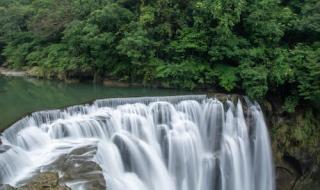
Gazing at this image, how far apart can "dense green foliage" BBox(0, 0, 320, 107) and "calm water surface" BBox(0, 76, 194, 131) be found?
1182mm

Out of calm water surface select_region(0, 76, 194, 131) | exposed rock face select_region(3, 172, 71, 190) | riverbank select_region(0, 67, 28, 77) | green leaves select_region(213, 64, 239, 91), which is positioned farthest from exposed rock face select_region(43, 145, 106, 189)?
riverbank select_region(0, 67, 28, 77)

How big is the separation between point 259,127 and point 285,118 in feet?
4.36

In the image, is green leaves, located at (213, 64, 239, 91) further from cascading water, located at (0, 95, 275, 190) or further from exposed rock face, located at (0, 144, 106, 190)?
exposed rock face, located at (0, 144, 106, 190)

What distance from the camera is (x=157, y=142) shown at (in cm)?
1297

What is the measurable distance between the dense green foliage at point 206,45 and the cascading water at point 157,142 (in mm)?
2229

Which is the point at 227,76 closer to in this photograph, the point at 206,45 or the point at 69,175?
the point at 206,45

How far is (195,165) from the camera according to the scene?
13203 mm

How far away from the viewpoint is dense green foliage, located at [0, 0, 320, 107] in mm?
15648

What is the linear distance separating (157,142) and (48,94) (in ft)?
22.5

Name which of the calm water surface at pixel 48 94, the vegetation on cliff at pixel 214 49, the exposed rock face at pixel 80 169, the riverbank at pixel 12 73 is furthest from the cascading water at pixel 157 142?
the riverbank at pixel 12 73

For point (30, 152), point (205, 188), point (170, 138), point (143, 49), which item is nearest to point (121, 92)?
point (143, 49)

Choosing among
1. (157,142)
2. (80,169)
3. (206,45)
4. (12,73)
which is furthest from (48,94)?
(12,73)

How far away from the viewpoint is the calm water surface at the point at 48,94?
46.6ft

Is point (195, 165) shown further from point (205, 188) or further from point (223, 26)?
point (223, 26)
